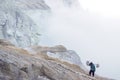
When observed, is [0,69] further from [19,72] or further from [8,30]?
[8,30]

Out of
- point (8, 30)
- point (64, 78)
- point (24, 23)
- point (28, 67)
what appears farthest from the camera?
point (24, 23)

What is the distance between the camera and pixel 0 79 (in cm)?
4594

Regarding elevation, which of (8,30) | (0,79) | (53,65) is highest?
(8,30)

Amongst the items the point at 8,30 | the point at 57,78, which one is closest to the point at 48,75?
the point at 57,78

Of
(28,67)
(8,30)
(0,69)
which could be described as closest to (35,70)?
(28,67)

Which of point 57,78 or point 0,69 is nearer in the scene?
point 0,69

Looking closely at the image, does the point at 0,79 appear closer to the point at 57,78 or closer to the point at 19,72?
the point at 19,72

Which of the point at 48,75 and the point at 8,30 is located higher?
the point at 8,30

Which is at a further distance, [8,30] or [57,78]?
[8,30]

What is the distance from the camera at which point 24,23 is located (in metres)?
158

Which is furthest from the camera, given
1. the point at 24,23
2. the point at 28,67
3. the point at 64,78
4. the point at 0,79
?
the point at 24,23

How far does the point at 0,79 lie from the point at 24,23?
112318 mm

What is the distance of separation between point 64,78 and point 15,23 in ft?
320

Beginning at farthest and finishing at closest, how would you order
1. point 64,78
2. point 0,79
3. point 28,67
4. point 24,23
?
point 24,23
point 64,78
point 28,67
point 0,79
